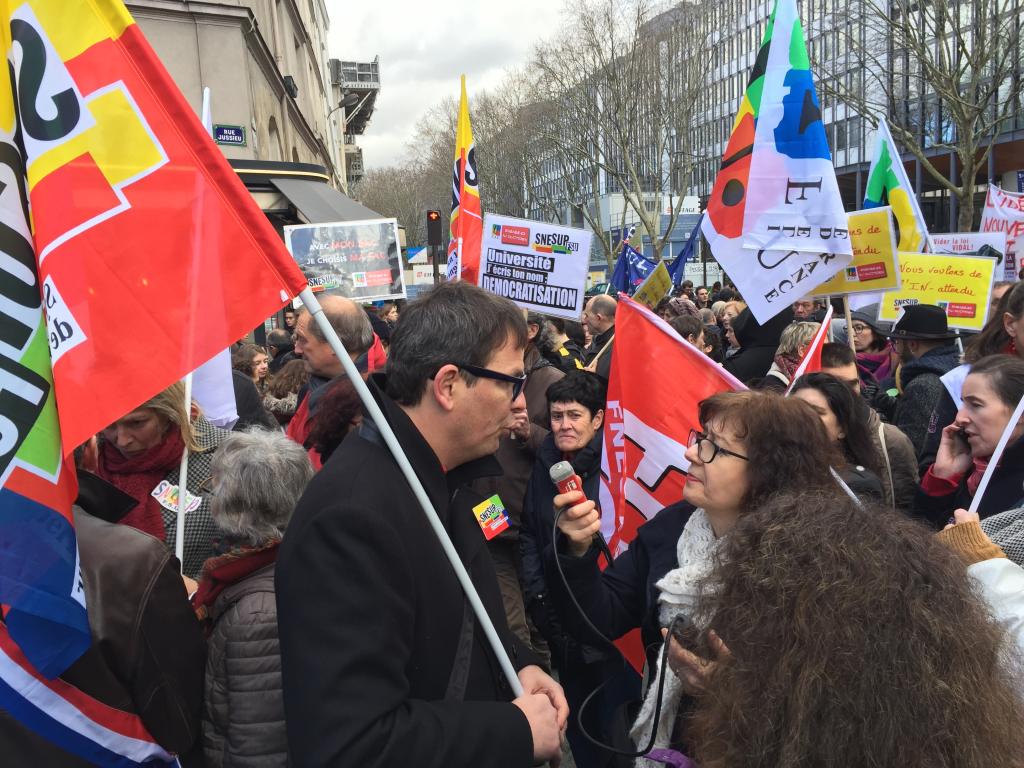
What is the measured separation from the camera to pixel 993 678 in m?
1.29

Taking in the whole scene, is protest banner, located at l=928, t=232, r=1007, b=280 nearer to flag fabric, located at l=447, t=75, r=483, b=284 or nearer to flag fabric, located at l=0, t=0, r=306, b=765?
flag fabric, located at l=447, t=75, r=483, b=284

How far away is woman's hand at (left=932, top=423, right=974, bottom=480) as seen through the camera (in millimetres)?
3109

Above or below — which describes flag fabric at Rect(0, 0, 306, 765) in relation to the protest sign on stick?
above

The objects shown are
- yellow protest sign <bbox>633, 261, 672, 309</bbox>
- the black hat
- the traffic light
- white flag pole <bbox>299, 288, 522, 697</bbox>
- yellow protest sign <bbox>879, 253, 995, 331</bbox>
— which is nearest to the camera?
white flag pole <bbox>299, 288, 522, 697</bbox>

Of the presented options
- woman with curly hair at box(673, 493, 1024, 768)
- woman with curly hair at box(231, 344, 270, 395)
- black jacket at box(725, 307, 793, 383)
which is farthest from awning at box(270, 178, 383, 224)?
woman with curly hair at box(673, 493, 1024, 768)

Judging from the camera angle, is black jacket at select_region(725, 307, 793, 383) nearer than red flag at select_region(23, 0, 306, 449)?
No

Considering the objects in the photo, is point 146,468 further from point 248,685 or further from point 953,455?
point 953,455

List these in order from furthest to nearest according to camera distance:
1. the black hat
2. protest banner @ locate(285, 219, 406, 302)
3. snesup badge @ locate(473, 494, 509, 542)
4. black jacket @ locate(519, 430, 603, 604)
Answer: protest banner @ locate(285, 219, 406, 302), the black hat, black jacket @ locate(519, 430, 603, 604), snesup badge @ locate(473, 494, 509, 542)

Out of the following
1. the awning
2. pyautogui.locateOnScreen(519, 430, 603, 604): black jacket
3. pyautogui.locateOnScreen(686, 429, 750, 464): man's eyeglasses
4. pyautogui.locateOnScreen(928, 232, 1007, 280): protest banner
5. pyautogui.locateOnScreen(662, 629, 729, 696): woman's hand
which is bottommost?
pyautogui.locateOnScreen(519, 430, 603, 604): black jacket

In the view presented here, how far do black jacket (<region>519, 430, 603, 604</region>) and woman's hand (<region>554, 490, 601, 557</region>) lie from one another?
1.26 m

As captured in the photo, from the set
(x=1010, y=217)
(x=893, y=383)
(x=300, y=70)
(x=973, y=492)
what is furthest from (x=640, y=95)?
(x=973, y=492)

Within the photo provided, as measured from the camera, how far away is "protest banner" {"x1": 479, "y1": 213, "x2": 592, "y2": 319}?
6082 millimetres

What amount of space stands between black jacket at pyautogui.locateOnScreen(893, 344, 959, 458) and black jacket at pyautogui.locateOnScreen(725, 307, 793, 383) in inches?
39.8

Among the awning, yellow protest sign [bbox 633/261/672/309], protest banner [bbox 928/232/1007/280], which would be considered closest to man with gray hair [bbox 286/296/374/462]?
yellow protest sign [bbox 633/261/672/309]
